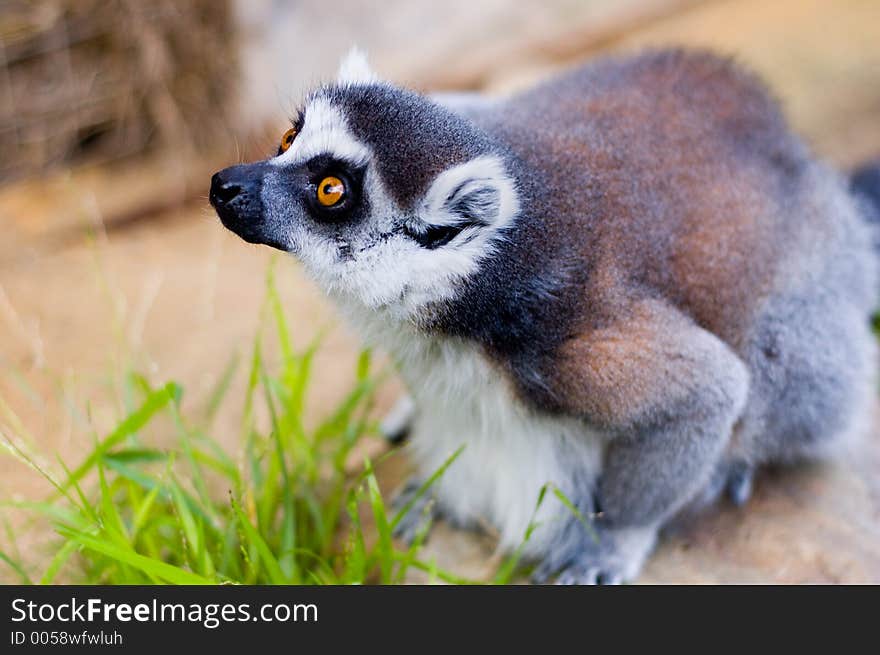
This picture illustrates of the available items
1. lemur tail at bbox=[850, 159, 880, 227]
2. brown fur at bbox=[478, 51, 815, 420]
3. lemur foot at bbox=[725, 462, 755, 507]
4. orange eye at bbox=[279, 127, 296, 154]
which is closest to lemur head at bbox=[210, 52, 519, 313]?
orange eye at bbox=[279, 127, 296, 154]

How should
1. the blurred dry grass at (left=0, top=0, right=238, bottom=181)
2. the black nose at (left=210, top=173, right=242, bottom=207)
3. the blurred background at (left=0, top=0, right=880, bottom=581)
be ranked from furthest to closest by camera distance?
the blurred dry grass at (left=0, top=0, right=238, bottom=181) → the blurred background at (left=0, top=0, right=880, bottom=581) → the black nose at (left=210, top=173, right=242, bottom=207)

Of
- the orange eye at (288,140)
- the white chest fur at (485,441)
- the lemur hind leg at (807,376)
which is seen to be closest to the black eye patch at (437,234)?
the white chest fur at (485,441)

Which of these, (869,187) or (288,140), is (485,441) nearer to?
(288,140)

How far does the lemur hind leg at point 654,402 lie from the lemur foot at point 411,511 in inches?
31.4

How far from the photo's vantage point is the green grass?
3.63 metres

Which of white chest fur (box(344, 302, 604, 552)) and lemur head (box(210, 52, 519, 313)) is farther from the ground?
lemur head (box(210, 52, 519, 313))

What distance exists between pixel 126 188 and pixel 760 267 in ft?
15.6

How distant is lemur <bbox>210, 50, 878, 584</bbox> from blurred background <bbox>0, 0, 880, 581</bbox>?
1.66ft

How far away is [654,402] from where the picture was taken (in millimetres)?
3561

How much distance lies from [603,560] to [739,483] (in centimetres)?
80

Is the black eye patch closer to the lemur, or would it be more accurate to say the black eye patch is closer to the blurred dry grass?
the lemur

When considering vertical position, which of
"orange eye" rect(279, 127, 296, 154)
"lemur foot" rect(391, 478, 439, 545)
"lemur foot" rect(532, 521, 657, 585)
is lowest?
"lemur foot" rect(532, 521, 657, 585)

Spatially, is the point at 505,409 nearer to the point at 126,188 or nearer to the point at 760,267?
the point at 760,267

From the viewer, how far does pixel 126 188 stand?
7.04 metres
